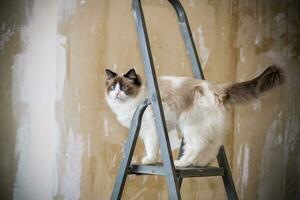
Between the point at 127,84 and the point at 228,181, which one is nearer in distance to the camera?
the point at 228,181

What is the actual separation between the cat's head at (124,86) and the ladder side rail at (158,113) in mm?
397

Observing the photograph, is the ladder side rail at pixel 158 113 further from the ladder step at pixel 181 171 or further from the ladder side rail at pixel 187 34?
the ladder side rail at pixel 187 34

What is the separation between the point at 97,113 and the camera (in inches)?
100

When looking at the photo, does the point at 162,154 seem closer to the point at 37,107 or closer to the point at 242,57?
the point at 37,107

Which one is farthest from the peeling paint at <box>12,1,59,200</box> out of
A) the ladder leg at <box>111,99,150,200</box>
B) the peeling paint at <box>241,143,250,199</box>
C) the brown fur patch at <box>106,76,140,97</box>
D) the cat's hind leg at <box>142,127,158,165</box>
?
the peeling paint at <box>241,143,250,199</box>

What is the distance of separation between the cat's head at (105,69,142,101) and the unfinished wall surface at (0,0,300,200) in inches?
17.8

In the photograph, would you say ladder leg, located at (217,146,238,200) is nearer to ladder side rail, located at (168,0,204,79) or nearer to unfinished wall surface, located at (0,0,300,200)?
ladder side rail, located at (168,0,204,79)

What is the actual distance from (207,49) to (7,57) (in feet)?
3.96

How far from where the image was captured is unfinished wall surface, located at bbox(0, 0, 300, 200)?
96.1 inches

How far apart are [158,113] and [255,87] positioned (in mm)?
471

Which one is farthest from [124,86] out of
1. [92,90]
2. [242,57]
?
[242,57]

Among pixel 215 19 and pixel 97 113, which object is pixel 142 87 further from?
pixel 215 19

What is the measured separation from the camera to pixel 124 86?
2062 millimetres

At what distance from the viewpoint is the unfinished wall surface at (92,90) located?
2.44 metres
